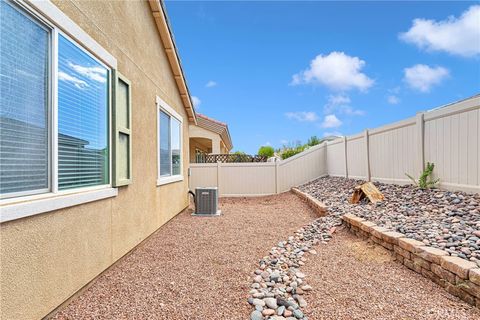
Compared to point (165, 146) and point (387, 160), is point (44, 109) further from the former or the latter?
point (387, 160)

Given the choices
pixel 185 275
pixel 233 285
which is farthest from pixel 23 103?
pixel 233 285

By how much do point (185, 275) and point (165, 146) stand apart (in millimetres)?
3740

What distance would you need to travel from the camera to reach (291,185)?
1231cm

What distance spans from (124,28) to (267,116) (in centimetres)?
1868

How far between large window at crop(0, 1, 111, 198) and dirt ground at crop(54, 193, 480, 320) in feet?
4.25

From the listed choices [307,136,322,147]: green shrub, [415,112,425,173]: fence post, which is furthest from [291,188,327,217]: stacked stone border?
[307,136,322,147]: green shrub

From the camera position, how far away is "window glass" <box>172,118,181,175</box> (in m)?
7.51

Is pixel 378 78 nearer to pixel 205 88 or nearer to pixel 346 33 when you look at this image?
pixel 346 33

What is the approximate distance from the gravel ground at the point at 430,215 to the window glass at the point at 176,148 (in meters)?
4.15

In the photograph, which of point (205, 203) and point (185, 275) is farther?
point (205, 203)

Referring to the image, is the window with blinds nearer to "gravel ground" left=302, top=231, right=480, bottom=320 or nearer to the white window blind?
the white window blind

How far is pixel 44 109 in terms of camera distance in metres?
2.61

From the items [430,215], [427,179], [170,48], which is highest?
[170,48]

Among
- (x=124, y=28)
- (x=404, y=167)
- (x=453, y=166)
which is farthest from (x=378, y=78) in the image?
(x=124, y=28)
